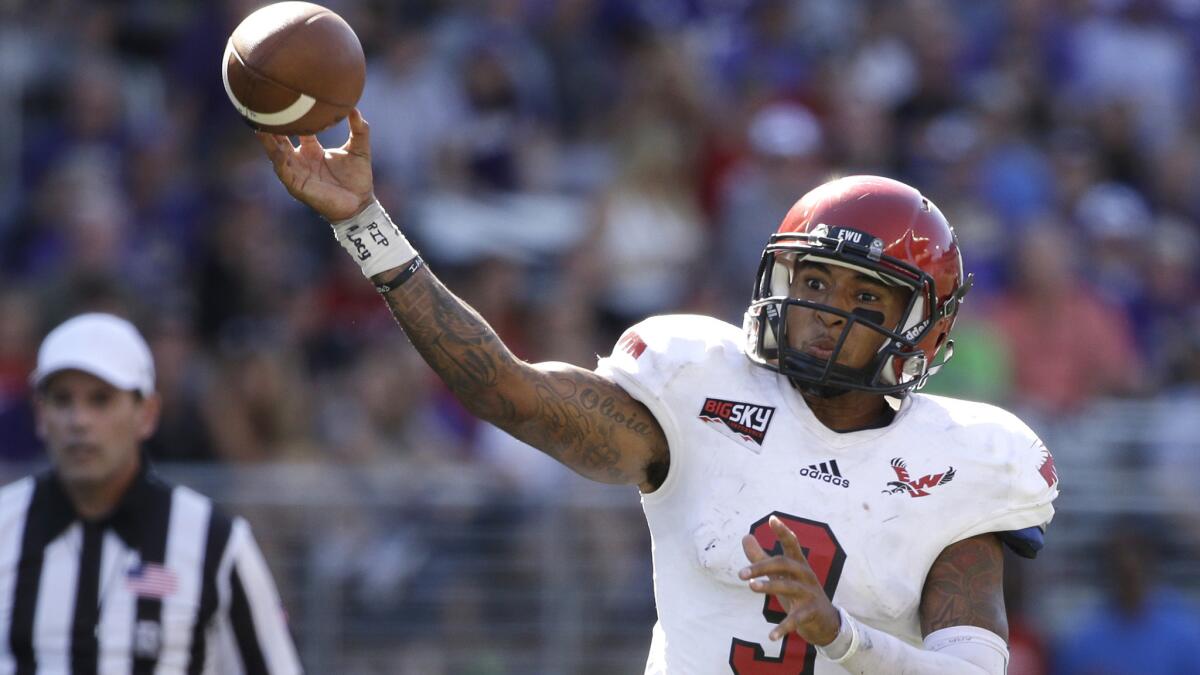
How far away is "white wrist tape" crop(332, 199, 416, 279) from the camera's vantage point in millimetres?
3496

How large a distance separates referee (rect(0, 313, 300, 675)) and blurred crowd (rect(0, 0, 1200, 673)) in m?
2.30

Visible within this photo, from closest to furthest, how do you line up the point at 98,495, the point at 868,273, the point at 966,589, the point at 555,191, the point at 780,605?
the point at 780,605 < the point at 966,589 < the point at 868,273 < the point at 98,495 < the point at 555,191

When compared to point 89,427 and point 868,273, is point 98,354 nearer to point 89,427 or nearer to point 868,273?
point 89,427

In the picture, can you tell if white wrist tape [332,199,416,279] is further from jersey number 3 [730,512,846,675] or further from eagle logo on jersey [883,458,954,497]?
eagle logo on jersey [883,458,954,497]

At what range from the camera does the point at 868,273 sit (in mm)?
3762

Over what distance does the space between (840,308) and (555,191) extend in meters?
5.55

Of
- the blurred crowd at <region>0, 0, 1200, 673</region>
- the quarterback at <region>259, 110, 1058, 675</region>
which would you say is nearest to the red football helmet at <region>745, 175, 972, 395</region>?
the quarterback at <region>259, 110, 1058, 675</region>

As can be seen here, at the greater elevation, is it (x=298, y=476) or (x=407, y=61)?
(x=407, y=61)

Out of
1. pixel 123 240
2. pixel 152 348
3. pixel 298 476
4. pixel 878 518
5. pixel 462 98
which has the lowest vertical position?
pixel 878 518

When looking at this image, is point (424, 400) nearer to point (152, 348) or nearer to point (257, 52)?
point (152, 348)

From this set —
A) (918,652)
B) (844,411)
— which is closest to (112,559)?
(844,411)

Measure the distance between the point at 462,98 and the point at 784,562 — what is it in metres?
6.29

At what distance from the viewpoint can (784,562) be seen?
127 inches

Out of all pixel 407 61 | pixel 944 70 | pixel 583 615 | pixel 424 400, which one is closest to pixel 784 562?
pixel 583 615
